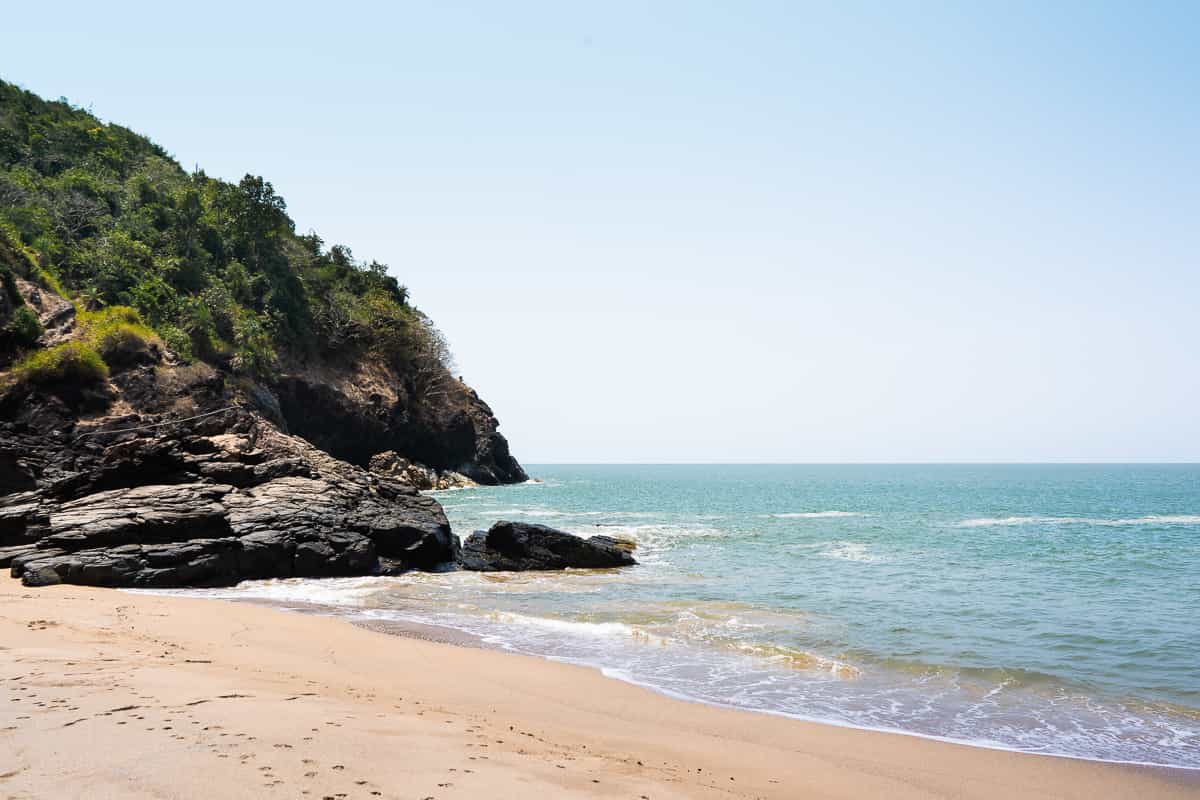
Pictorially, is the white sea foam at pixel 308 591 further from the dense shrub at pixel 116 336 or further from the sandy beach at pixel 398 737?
the dense shrub at pixel 116 336

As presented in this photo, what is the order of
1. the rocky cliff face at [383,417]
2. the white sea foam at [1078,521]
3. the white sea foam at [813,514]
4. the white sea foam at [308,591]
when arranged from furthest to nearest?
the rocky cliff face at [383,417]
the white sea foam at [813,514]
the white sea foam at [1078,521]
the white sea foam at [308,591]

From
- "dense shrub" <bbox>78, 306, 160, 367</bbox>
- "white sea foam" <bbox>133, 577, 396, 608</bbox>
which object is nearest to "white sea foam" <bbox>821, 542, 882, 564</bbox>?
"white sea foam" <bbox>133, 577, 396, 608</bbox>

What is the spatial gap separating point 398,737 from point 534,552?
59.1 feet

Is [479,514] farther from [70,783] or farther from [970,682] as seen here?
[70,783]

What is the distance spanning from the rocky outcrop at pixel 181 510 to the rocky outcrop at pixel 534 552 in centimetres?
Answer: 121

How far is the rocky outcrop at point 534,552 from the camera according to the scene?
24.1 metres

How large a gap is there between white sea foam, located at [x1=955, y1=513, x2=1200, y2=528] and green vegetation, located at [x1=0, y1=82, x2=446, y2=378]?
44.5 m

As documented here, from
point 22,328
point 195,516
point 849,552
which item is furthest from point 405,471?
point 195,516

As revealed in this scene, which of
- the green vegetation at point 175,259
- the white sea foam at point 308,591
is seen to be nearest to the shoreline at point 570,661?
the white sea foam at point 308,591

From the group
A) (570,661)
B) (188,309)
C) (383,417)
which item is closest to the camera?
(570,661)

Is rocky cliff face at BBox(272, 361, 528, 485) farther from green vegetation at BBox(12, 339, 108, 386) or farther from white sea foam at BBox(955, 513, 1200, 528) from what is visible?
white sea foam at BBox(955, 513, 1200, 528)

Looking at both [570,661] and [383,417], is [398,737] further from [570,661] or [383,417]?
[383,417]

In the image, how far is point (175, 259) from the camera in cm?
4472

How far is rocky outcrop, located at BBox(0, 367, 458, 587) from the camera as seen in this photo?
57.6 feet
